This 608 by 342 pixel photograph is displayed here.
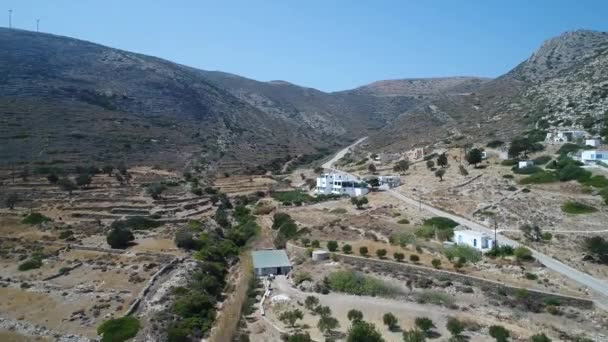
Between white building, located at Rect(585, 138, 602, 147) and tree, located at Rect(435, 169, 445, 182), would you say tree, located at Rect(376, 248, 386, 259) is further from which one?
white building, located at Rect(585, 138, 602, 147)

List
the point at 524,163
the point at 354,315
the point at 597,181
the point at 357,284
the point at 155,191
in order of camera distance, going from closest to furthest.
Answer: the point at 354,315 < the point at 357,284 < the point at 597,181 < the point at 524,163 < the point at 155,191

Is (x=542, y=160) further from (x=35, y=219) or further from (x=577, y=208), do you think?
(x=35, y=219)

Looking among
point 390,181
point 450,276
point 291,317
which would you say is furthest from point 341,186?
point 291,317

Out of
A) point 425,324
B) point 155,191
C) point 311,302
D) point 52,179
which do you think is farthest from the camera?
point 52,179

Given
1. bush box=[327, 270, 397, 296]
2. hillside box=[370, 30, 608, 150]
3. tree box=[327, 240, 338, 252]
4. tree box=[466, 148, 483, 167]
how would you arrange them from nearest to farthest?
bush box=[327, 270, 397, 296], tree box=[327, 240, 338, 252], tree box=[466, 148, 483, 167], hillside box=[370, 30, 608, 150]

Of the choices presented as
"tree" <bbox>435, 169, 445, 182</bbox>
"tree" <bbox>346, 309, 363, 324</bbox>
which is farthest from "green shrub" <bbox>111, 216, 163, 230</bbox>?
"tree" <bbox>435, 169, 445, 182</bbox>

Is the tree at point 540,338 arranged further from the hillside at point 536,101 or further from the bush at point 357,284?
the hillside at point 536,101

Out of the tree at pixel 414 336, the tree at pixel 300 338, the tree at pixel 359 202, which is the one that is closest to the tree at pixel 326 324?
the tree at pixel 300 338
